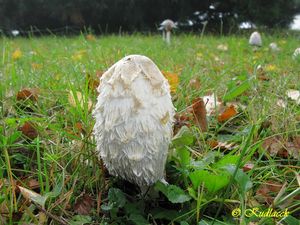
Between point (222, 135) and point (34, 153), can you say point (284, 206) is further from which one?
point (34, 153)

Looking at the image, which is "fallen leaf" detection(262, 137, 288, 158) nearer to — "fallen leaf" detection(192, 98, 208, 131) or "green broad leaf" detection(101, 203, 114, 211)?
"fallen leaf" detection(192, 98, 208, 131)

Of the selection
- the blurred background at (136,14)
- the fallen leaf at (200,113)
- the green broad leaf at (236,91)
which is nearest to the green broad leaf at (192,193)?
the fallen leaf at (200,113)

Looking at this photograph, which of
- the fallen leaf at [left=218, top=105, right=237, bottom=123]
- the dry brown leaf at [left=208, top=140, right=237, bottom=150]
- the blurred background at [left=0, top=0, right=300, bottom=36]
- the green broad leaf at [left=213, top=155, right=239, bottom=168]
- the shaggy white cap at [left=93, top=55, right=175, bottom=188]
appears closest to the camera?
the shaggy white cap at [left=93, top=55, right=175, bottom=188]

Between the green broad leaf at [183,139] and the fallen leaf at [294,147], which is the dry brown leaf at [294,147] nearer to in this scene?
the fallen leaf at [294,147]

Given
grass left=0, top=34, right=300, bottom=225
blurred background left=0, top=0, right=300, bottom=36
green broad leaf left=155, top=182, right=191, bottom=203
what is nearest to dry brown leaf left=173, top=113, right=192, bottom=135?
grass left=0, top=34, right=300, bottom=225

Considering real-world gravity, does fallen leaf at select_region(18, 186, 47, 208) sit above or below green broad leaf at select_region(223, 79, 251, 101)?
below

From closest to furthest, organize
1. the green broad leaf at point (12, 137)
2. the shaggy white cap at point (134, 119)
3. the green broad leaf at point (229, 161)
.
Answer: the shaggy white cap at point (134, 119)
the green broad leaf at point (229, 161)
the green broad leaf at point (12, 137)

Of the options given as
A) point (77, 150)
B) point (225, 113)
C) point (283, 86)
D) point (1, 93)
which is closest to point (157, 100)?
point (77, 150)
